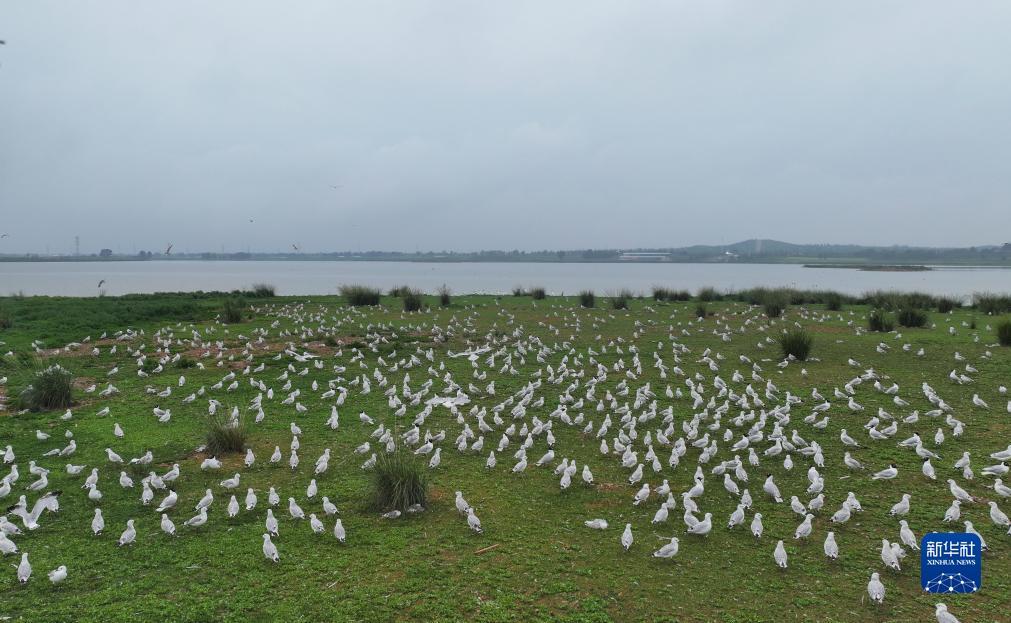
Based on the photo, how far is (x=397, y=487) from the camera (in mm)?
7809

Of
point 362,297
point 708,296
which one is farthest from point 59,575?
point 708,296

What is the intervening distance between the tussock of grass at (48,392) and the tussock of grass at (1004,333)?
24.7 m

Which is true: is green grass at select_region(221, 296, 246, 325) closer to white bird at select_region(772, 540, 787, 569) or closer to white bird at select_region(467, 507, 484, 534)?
white bird at select_region(467, 507, 484, 534)

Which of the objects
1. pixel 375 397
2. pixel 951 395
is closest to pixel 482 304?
pixel 375 397

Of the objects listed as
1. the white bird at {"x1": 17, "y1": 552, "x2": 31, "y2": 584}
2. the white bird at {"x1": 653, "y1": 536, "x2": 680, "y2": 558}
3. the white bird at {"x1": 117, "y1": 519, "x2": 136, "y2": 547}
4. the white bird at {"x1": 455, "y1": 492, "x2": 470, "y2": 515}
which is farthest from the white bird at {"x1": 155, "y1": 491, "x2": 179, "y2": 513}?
the white bird at {"x1": 653, "y1": 536, "x2": 680, "y2": 558}

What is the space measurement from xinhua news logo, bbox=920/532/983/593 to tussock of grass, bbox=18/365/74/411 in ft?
50.6

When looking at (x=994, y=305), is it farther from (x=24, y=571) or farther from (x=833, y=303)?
(x=24, y=571)

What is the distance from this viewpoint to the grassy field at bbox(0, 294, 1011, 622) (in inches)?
226

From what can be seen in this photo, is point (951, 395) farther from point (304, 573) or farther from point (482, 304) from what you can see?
point (482, 304)

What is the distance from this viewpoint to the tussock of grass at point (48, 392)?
1253 cm

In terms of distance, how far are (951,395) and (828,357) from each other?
14.3ft

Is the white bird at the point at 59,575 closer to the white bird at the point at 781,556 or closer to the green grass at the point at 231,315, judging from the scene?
the white bird at the point at 781,556

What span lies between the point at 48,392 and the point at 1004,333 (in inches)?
988

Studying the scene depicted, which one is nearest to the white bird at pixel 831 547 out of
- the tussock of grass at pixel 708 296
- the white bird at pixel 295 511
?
the white bird at pixel 295 511
